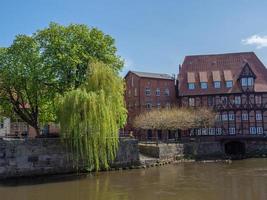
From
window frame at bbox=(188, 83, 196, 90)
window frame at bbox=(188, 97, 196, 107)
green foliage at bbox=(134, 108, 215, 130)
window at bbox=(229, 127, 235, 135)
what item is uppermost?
window frame at bbox=(188, 83, 196, 90)

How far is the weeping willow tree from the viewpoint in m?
27.6

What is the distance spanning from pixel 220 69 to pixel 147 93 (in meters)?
11.2

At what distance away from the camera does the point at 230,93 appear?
5303 centimetres

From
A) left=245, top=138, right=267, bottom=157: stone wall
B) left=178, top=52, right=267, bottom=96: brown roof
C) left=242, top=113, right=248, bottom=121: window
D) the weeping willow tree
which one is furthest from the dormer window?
the weeping willow tree

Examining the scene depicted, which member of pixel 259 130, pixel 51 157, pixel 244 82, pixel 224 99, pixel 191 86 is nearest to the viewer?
pixel 51 157

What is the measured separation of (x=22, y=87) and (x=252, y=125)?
1277 inches

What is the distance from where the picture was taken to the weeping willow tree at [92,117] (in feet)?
90.6

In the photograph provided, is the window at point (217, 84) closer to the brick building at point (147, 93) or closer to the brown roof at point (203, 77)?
the brown roof at point (203, 77)

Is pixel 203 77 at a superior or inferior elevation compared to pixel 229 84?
superior

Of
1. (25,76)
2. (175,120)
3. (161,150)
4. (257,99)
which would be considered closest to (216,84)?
(257,99)

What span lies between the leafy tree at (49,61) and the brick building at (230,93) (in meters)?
23.1

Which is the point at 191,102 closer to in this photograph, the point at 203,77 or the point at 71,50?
the point at 203,77

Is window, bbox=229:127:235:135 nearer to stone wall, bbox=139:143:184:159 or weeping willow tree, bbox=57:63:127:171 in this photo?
stone wall, bbox=139:143:184:159

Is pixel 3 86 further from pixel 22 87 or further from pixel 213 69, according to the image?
pixel 213 69
